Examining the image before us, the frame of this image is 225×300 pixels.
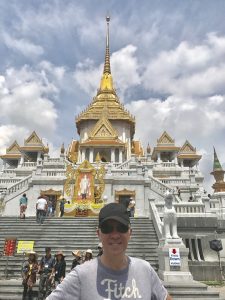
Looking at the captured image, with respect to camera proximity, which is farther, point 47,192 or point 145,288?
point 47,192

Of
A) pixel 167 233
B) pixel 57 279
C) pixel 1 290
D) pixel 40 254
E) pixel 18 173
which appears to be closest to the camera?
pixel 57 279

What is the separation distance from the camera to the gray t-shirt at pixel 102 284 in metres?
1.88

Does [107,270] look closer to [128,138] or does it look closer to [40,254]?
[40,254]

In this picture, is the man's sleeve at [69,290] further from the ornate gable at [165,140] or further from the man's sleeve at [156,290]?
the ornate gable at [165,140]

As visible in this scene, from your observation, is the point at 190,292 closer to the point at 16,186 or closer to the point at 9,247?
the point at 9,247

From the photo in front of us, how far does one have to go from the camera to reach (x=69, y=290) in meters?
1.93

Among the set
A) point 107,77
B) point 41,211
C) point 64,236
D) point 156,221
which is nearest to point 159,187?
point 156,221

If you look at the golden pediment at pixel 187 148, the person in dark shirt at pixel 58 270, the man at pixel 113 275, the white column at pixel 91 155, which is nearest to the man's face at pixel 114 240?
the man at pixel 113 275

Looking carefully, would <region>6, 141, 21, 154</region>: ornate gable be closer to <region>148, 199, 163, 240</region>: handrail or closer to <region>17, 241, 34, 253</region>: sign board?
<region>148, 199, 163, 240</region>: handrail

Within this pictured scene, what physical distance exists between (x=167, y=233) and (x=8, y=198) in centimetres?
1413

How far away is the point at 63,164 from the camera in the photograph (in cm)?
3167

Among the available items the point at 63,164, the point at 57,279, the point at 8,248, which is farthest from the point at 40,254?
the point at 63,164

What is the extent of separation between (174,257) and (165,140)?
35.0 meters

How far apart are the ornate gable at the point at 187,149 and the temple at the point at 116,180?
0.15m
